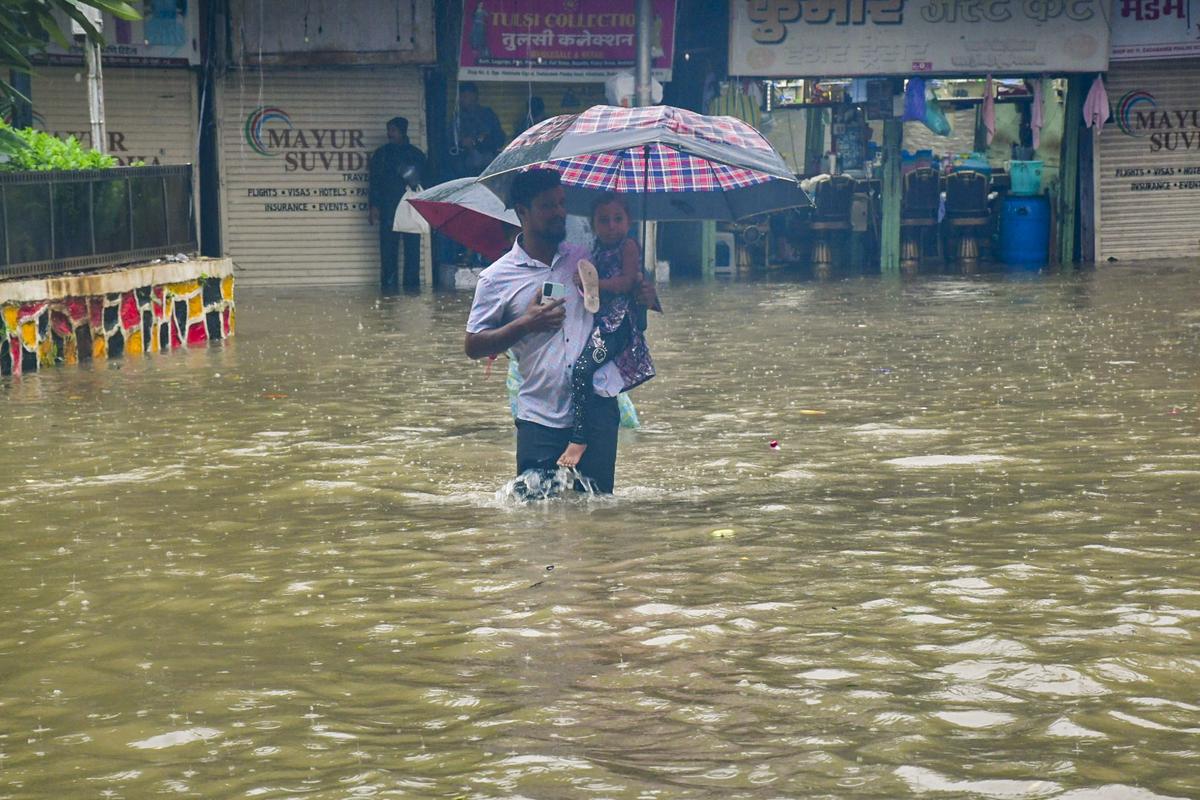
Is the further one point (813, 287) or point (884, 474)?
point (813, 287)

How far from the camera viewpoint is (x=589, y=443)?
772cm

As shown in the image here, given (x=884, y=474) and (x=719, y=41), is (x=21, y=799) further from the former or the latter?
(x=719, y=41)

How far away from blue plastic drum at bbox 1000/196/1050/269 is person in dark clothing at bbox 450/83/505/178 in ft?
24.0

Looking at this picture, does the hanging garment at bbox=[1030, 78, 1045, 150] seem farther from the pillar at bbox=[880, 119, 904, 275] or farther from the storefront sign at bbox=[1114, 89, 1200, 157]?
the pillar at bbox=[880, 119, 904, 275]

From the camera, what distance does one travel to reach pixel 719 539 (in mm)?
7250

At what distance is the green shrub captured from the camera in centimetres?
1402

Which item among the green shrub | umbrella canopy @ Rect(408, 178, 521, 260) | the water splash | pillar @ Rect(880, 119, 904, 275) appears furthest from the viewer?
pillar @ Rect(880, 119, 904, 275)

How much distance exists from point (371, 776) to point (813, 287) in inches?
677

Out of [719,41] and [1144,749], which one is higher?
[719,41]

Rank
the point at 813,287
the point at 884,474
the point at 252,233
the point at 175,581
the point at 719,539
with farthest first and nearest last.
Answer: the point at 252,233, the point at 813,287, the point at 884,474, the point at 719,539, the point at 175,581

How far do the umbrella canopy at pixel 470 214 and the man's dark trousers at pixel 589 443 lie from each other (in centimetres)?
100

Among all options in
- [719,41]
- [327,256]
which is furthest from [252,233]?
[719,41]

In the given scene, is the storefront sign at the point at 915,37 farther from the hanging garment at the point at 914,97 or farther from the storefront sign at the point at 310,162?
the storefront sign at the point at 310,162

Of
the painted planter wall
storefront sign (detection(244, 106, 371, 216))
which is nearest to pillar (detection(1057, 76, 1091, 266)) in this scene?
storefront sign (detection(244, 106, 371, 216))
